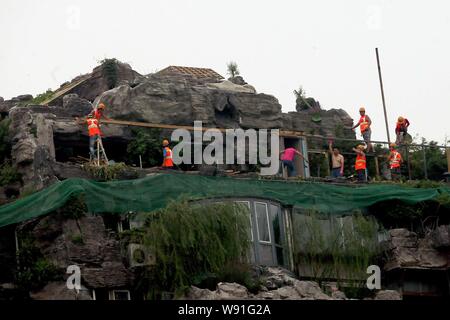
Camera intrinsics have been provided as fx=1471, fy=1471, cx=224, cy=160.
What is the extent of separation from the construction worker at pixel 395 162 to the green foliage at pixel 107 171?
9.94m

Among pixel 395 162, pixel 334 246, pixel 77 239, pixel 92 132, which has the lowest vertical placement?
pixel 334 246

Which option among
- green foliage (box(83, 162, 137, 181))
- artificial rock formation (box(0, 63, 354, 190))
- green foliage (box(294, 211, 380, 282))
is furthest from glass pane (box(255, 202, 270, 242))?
artificial rock formation (box(0, 63, 354, 190))

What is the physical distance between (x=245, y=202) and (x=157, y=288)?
4153mm

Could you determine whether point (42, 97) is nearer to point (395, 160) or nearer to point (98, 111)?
point (98, 111)

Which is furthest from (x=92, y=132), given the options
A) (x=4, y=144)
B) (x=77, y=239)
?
(x=77, y=239)

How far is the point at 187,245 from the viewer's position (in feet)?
122

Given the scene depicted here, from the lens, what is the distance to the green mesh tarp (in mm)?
39156

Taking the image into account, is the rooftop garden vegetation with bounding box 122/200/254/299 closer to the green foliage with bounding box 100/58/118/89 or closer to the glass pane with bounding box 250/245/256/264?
the glass pane with bounding box 250/245/256/264

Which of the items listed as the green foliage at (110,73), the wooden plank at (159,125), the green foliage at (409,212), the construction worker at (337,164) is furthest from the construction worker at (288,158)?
the green foliage at (110,73)

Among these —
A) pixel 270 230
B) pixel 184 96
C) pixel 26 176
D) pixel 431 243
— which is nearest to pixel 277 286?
pixel 270 230

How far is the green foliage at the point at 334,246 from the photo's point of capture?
132ft

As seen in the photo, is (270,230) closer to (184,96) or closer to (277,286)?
(277,286)

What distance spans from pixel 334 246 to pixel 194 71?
16378 mm

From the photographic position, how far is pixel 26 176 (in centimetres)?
4403
